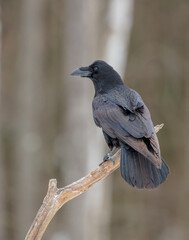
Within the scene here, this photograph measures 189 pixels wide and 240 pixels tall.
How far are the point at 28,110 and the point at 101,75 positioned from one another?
322 inches

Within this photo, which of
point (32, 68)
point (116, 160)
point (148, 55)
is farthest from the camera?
point (148, 55)

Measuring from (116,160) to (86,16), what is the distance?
18.9ft

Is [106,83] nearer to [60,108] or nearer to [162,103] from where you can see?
[162,103]

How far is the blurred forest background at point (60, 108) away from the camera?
15.1m

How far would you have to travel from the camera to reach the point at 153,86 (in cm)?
1590

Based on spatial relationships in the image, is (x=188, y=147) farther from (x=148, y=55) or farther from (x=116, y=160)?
(x=116, y=160)

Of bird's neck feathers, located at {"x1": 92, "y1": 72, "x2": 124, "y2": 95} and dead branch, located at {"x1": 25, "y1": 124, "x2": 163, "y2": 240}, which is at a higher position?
bird's neck feathers, located at {"x1": 92, "y1": 72, "x2": 124, "y2": 95}

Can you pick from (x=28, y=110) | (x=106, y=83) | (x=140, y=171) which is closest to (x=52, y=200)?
(x=140, y=171)

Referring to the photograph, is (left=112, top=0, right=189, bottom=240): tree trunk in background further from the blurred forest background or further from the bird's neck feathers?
the bird's neck feathers

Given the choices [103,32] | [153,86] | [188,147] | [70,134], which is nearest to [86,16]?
[103,32]

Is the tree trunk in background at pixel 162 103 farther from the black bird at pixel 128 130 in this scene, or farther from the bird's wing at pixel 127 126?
the bird's wing at pixel 127 126

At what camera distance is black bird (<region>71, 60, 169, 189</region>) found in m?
5.55

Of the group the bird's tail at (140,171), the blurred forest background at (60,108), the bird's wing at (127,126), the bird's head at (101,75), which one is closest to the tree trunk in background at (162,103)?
the blurred forest background at (60,108)

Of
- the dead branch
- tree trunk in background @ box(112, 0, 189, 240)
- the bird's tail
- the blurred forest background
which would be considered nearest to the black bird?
the bird's tail
